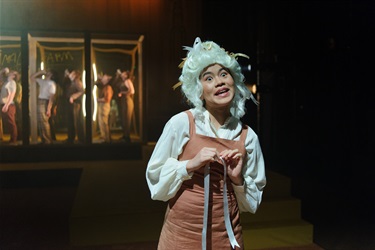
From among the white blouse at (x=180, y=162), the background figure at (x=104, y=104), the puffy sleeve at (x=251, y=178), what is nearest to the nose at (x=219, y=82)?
the white blouse at (x=180, y=162)

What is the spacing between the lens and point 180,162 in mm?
1882

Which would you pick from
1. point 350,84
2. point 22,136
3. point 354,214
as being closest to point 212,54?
point 354,214

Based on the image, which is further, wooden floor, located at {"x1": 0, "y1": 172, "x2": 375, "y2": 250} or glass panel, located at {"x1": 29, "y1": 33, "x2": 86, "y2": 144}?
glass panel, located at {"x1": 29, "y1": 33, "x2": 86, "y2": 144}

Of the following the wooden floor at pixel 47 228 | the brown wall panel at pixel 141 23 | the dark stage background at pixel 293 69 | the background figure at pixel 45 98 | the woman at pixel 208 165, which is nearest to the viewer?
the woman at pixel 208 165

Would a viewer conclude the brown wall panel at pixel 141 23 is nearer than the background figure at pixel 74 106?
Yes

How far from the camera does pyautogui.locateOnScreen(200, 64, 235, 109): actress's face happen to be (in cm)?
191

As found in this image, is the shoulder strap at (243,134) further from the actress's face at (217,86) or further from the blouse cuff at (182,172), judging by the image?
the blouse cuff at (182,172)

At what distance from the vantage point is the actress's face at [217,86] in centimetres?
191

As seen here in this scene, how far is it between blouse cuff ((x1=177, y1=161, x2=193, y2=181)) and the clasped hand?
0.02m

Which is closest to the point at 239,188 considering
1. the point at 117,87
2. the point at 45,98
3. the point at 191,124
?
the point at 191,124

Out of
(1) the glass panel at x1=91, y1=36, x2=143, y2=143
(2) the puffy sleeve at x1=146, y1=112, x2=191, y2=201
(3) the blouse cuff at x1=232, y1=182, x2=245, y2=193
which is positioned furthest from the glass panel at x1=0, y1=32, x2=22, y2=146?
(3) the blouse cuff at x1=232, y1=182, x2=245, y2=193

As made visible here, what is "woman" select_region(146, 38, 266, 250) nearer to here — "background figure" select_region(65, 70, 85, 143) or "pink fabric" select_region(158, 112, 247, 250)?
"pink fabric" select_region(158, 112, 247, 250)

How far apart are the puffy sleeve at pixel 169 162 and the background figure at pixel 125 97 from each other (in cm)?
454

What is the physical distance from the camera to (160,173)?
1.95 m
